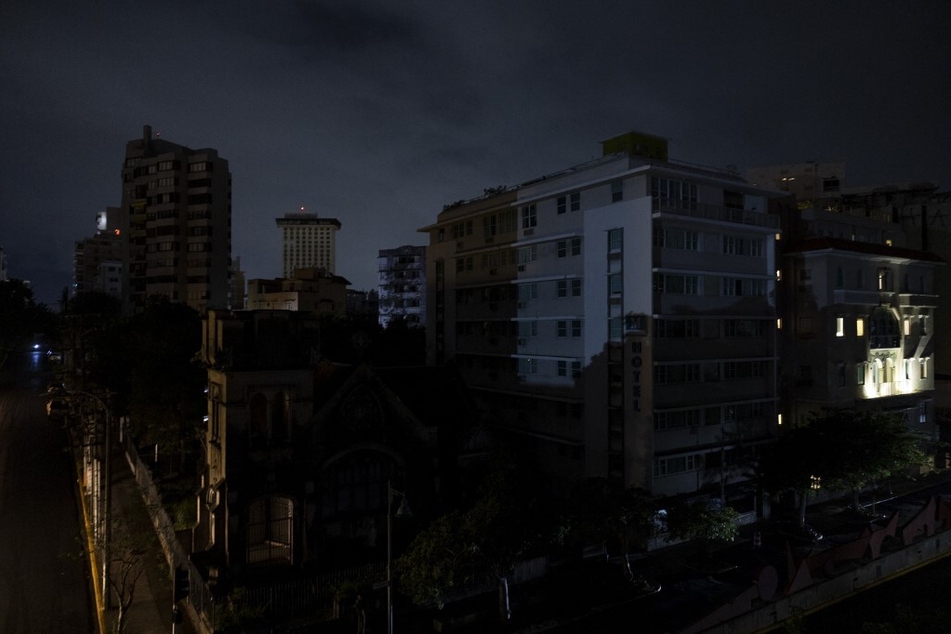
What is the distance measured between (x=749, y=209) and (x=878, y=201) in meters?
41.4

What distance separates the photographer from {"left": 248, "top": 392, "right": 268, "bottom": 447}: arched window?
1146 inches

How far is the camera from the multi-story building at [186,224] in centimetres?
10606

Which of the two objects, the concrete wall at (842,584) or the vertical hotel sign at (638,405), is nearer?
the concrete wall at (842,584)

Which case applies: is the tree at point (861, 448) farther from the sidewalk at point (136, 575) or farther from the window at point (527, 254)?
the sidewalk at point (136, 575)

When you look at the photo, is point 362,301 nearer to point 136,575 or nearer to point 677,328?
point 677,328

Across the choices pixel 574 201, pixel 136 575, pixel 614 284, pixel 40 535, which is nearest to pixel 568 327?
pixel 614 284

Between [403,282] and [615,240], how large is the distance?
94.8 metres

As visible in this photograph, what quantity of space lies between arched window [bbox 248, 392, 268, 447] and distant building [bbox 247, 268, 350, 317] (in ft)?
296

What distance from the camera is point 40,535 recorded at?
3484cm

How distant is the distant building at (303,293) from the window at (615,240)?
85409mm

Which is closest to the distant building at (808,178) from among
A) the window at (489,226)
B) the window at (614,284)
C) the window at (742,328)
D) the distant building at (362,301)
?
the window at (742,328)

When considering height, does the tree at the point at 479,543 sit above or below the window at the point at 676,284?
below

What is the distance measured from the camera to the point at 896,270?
2106 inches

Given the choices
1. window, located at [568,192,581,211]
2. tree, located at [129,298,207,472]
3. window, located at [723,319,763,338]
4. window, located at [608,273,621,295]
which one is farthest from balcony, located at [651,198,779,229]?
tree, located at [129,298,207,472]
